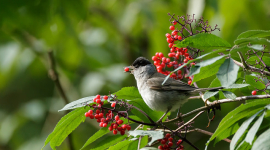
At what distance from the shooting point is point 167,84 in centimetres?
390

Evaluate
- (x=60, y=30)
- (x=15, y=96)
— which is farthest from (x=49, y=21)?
(x=15, y=96)

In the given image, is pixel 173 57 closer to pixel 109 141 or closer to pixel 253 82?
pixel 253 82

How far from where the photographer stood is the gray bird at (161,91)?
3.45m

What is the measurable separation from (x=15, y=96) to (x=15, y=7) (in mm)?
6267

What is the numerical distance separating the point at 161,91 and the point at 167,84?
13cm

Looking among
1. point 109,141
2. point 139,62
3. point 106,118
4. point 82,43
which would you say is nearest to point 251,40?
point 106,118

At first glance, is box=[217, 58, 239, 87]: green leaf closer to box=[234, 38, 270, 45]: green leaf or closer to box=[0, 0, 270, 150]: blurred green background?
box=[234, 38, 270, 45]: green leaf

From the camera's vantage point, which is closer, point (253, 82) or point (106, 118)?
point (253, 82)

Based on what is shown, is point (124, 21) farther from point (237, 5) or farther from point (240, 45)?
point (240, 45)

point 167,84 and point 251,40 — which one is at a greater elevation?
point 251,40

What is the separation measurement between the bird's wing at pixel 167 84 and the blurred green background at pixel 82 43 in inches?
31.4

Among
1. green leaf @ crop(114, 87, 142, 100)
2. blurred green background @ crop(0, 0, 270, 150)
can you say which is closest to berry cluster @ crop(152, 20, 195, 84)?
green leaf @ crop(114, 87, 142, 100)

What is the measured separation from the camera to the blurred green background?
A: 3.46 meters

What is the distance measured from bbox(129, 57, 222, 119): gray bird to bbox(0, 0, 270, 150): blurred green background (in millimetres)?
662
